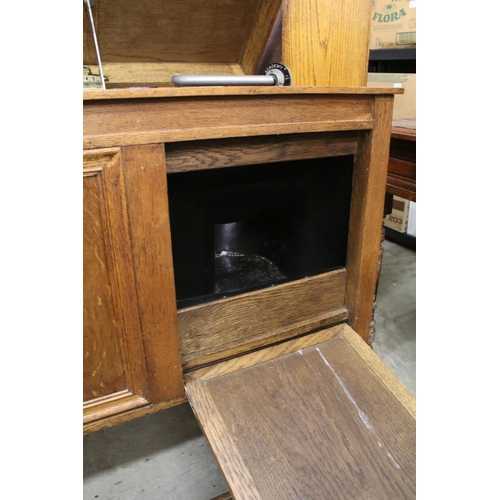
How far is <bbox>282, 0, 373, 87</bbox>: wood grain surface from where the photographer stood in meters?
1.05

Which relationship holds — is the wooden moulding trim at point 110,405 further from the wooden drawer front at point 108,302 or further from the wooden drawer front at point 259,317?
the wooden drawer front at point 259,317

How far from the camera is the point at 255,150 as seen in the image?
3.29 ft

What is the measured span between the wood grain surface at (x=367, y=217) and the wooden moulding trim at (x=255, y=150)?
0.06 metres

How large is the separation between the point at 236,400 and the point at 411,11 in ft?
7.07

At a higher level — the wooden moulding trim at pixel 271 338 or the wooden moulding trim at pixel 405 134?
the wooden moulding trim at pixel 405 134

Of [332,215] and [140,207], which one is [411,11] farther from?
[140,207]

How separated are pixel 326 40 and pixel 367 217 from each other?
1.61 ft

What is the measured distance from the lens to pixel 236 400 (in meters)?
1.04

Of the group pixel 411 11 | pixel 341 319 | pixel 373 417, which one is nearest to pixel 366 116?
pixel 341 319

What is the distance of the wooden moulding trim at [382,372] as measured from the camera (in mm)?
1026

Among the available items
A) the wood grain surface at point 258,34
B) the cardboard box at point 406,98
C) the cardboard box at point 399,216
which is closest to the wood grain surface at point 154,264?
the wood grain surface at point 258,34

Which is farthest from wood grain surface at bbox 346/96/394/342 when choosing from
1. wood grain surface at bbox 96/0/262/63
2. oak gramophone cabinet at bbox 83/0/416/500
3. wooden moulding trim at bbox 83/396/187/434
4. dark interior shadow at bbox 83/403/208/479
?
dark interior shadow at bbox 83/403/208/479

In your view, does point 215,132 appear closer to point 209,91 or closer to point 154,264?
point 209,91

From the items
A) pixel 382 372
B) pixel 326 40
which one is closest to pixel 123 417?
pixel 382 372
